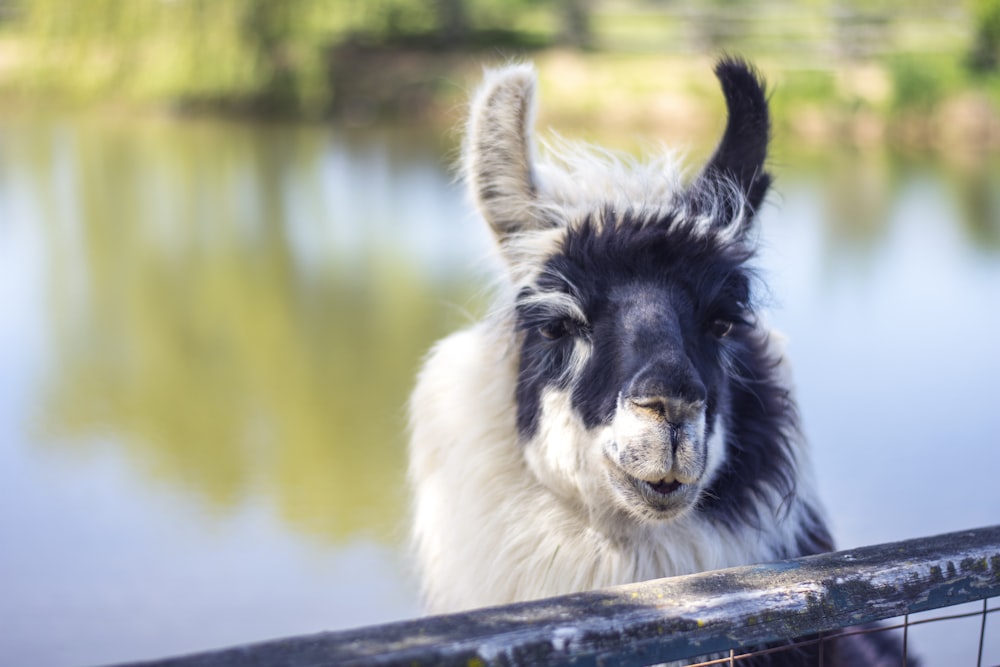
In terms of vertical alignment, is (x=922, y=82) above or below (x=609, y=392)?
below

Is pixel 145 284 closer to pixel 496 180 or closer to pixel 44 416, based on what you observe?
pixel 44 416

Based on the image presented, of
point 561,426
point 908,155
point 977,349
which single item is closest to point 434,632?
point 561,426

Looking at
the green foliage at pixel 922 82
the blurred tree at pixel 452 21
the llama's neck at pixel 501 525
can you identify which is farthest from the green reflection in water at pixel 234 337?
the blurred tree at pixel 452 21

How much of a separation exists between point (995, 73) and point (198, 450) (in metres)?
13.5

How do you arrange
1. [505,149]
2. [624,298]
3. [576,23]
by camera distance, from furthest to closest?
[576,23]
[505,149]
[624,298]

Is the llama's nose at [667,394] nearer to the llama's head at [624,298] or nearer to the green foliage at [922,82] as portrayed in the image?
the llama's head at [624,298]

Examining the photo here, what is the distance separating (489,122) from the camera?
2020 millimetres

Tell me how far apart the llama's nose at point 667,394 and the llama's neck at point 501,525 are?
31cm

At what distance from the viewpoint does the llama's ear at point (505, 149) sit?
2.01m

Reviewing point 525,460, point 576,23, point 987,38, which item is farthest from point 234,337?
point 576,23

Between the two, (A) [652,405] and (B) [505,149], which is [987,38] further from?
(A) [652,405]

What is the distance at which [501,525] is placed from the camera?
192 centimetres

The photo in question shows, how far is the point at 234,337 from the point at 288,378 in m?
0.84

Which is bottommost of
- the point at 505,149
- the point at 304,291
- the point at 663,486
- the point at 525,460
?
the point at 304,291
